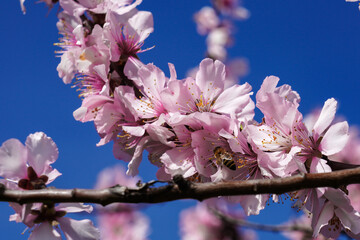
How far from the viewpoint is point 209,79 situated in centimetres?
184

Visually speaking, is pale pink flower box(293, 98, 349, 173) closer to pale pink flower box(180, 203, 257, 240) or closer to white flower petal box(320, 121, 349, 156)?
white flower petal box(320, 121, 349, 156)

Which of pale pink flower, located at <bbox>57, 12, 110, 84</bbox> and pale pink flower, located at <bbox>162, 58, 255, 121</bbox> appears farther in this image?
pale pink flower, located at <bbox>57, 12, 110, 84</bbox>

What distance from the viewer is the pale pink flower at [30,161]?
1.63 m

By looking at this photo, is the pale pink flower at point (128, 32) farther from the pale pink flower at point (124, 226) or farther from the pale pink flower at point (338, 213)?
the pale pink flower at point (124, 226)

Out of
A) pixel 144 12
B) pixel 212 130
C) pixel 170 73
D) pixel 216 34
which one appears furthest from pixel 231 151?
pixel 216 34

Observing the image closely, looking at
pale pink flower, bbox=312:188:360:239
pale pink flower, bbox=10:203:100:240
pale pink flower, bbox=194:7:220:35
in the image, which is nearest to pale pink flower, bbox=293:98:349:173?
pale pink flower, bbox=312:188:360:239

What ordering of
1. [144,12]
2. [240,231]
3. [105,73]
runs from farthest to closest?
[240,231], [144,12], [105,73]

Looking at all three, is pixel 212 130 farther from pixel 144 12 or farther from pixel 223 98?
pixel 144 12

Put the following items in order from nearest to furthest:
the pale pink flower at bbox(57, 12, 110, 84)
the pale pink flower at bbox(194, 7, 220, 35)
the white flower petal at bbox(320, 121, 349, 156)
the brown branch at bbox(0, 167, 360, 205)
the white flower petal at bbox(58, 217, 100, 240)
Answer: the brown branch at bbox(0, 167, 360, 205) → the white flower petal at bbox(320, 121, 349, 156) → the white flower petal at bbox(58, 217, 100, 240) → the pale pink flower at bbox(57, 12, 110, 84) → the pale pink flower at bbox(194, 7, 220, 35)

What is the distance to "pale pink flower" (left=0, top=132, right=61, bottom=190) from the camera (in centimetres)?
163

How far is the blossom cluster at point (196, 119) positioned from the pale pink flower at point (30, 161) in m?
0.29

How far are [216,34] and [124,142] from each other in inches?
309

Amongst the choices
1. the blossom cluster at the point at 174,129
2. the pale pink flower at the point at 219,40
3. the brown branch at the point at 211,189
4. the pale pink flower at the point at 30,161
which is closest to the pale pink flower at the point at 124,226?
the pale pink flower at the point at 219,40

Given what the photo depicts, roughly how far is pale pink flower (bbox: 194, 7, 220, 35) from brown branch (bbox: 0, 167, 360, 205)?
895 centimetres
